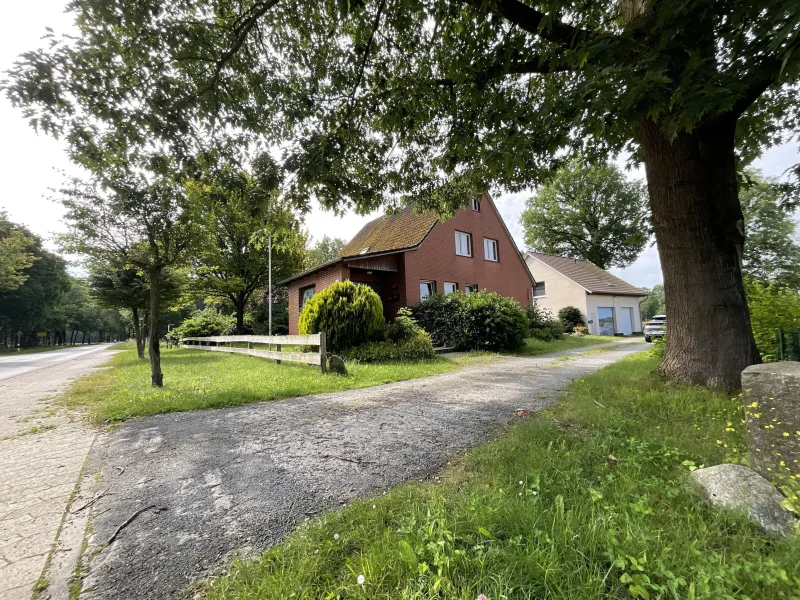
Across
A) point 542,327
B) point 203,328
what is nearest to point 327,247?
point 203,328

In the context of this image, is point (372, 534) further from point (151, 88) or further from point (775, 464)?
point (151, 88)

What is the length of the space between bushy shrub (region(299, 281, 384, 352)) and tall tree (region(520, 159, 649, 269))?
29.6 metres

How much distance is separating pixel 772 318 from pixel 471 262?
45.4ft

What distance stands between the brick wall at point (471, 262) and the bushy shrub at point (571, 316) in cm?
674

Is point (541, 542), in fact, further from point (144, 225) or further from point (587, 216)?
point (587, 216)

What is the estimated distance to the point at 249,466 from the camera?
9.88ft

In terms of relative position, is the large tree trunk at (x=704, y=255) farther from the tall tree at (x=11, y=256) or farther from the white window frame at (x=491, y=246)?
the tall tree at (x=11, y=256)

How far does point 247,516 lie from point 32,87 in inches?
241

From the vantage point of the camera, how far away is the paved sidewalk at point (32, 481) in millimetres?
1831

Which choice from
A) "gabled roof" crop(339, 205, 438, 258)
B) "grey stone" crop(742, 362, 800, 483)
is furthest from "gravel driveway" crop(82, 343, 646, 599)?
"gabled roof" crop(339, 205, 438, 258)

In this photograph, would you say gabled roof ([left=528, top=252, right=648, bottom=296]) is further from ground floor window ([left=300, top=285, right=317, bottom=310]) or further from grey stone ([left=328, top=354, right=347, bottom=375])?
grey stone ([left=328, top=354, right=347, bottom=375])

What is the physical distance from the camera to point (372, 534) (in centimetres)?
192

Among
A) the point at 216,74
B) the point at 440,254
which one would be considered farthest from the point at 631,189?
the point at 216,74

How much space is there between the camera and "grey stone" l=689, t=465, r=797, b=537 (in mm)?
1857
